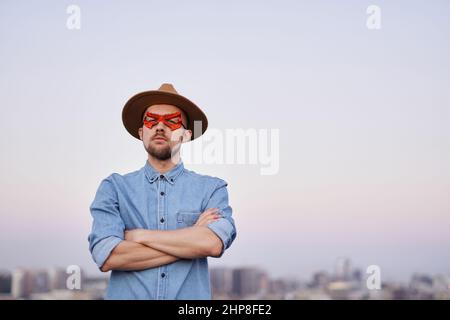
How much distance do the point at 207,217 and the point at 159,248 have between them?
37 centimetres

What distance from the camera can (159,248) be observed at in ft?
10.8

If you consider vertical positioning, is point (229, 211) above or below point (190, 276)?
above

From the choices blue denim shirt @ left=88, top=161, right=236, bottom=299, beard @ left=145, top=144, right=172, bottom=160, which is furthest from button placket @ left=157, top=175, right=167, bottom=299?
beard @ left=145, top=144, right=172, bottom=160

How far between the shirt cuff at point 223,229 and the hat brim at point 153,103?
80cm

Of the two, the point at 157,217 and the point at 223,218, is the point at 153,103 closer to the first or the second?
the point at 157,217

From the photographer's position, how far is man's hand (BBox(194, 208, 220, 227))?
3.42 metres

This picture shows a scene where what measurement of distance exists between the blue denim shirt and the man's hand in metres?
0.03

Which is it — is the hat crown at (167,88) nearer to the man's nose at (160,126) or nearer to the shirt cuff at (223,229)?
the man's nose at (160,126)

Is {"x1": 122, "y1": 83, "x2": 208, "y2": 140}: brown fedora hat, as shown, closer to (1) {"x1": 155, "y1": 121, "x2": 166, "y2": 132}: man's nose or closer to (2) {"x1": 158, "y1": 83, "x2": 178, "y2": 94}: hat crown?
(2) {"x1": 158, "y1": 83, "x2": 178, "y2": 94}: hat crown

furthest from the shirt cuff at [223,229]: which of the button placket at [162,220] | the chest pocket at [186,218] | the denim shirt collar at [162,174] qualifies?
the denim shirt collar at [162,174]
